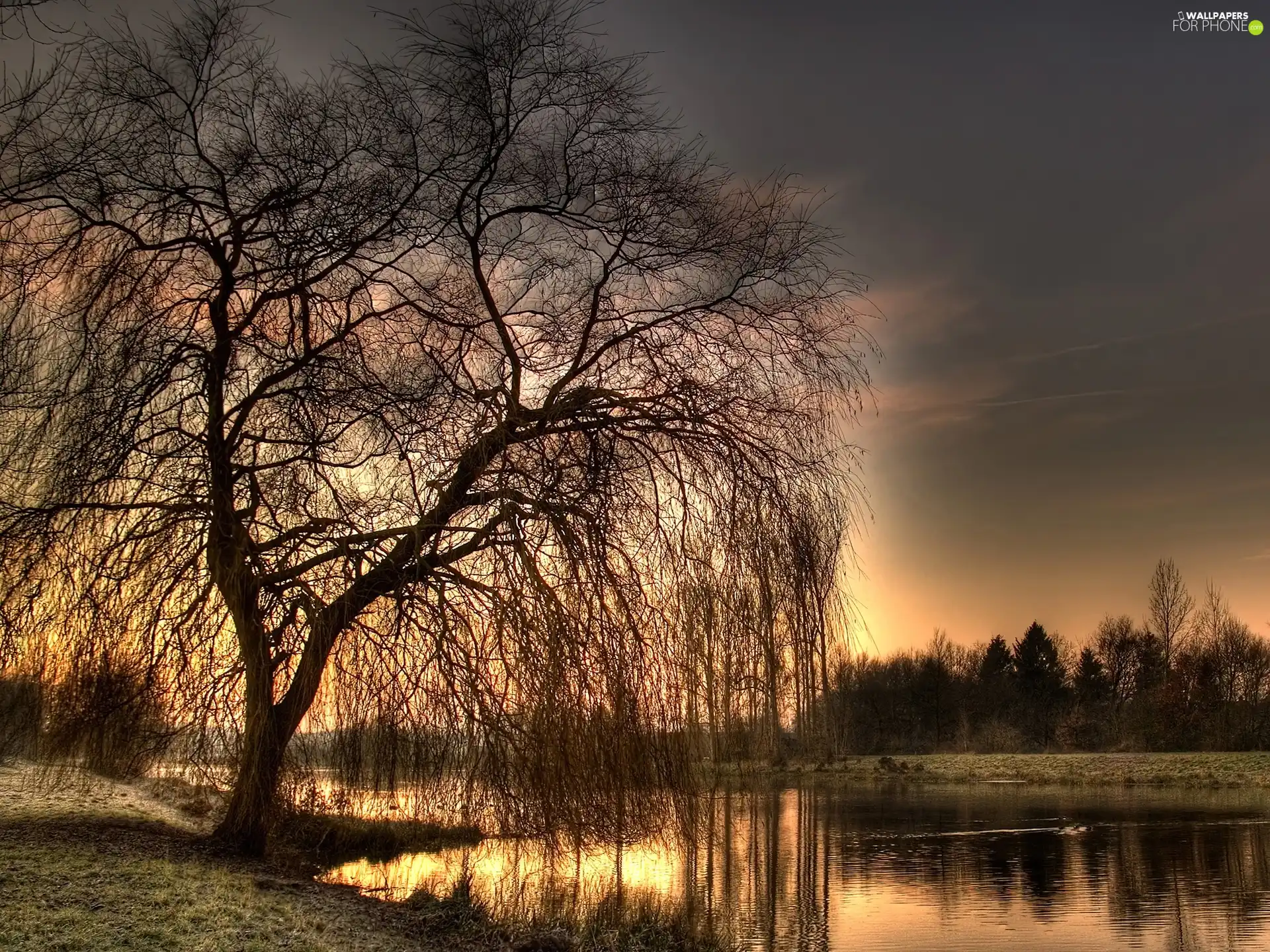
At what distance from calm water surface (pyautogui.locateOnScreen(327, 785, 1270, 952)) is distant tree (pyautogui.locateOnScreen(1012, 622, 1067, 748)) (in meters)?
32.7

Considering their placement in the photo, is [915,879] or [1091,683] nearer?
[915,879]

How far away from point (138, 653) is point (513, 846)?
3.32 meters

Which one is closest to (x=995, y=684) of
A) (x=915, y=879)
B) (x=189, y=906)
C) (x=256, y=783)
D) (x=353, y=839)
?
(x=915, y=879)

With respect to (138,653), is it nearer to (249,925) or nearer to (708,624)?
(249,925)

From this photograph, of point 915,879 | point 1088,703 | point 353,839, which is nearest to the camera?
point 353,839

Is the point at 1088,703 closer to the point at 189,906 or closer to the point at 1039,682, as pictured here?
the point at 1039,682

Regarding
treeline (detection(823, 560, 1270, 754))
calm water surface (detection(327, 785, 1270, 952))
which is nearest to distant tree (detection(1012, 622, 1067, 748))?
treeline (detection(823, 560, 1270, 754))

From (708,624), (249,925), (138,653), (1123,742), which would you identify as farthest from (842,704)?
(1123,742)

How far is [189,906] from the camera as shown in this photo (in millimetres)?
7484

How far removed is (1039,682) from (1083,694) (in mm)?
2840

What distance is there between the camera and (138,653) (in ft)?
27.5

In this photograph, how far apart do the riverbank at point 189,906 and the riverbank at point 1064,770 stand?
28776mm

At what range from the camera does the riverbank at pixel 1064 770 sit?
37406 millimetres

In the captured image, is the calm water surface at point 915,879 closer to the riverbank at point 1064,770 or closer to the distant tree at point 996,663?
the riverbank at point 1064,770
